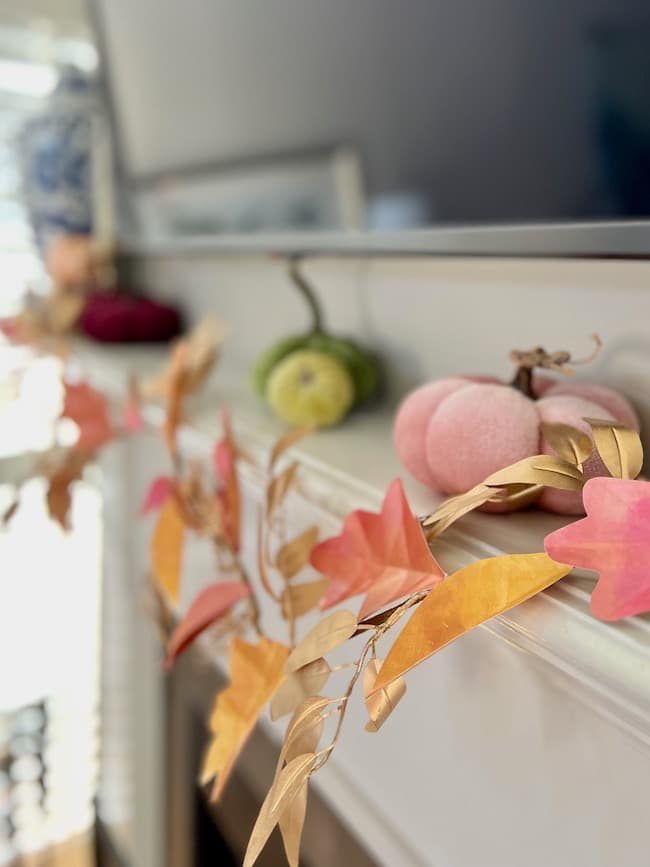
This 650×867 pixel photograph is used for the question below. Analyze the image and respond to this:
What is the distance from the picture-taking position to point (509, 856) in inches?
16.3

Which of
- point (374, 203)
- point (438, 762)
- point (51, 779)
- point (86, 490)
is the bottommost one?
point (51, 779)

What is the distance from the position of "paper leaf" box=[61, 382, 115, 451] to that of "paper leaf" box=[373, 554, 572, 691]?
24.2 inches

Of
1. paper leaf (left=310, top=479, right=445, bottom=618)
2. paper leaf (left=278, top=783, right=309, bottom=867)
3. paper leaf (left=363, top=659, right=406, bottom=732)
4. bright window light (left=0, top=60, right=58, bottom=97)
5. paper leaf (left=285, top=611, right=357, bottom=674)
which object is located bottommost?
paper leaf (left=278, top=783, right=309, bottom=867)

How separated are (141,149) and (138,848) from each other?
1.07 m

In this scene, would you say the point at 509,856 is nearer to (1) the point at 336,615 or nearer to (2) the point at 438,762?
(2) the point at 438,762

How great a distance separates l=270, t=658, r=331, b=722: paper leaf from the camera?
31 cm

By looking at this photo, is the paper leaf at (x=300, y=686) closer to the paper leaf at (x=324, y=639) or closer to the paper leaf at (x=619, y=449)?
the paper leaf at (x=324, y=639)

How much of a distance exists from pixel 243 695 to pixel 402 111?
1.40 ft

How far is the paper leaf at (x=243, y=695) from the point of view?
38 cm

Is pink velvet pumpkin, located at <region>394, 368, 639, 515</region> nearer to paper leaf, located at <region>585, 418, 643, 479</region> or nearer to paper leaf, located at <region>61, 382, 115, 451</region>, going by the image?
paper leaf, located at <region>585, 418, 643, 479</region>

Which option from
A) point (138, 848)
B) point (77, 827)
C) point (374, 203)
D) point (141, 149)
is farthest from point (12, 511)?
point (77, 827)

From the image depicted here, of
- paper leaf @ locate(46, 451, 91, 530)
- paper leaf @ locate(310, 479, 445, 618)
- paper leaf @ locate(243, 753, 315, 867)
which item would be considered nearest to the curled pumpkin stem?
paper leaf @ locate(310, 479, 445, 618)

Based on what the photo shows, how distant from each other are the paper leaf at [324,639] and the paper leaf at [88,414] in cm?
58

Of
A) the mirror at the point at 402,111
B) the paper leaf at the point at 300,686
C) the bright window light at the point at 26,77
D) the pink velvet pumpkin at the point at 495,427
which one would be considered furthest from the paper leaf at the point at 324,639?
the bright window light at the point at 26,77
